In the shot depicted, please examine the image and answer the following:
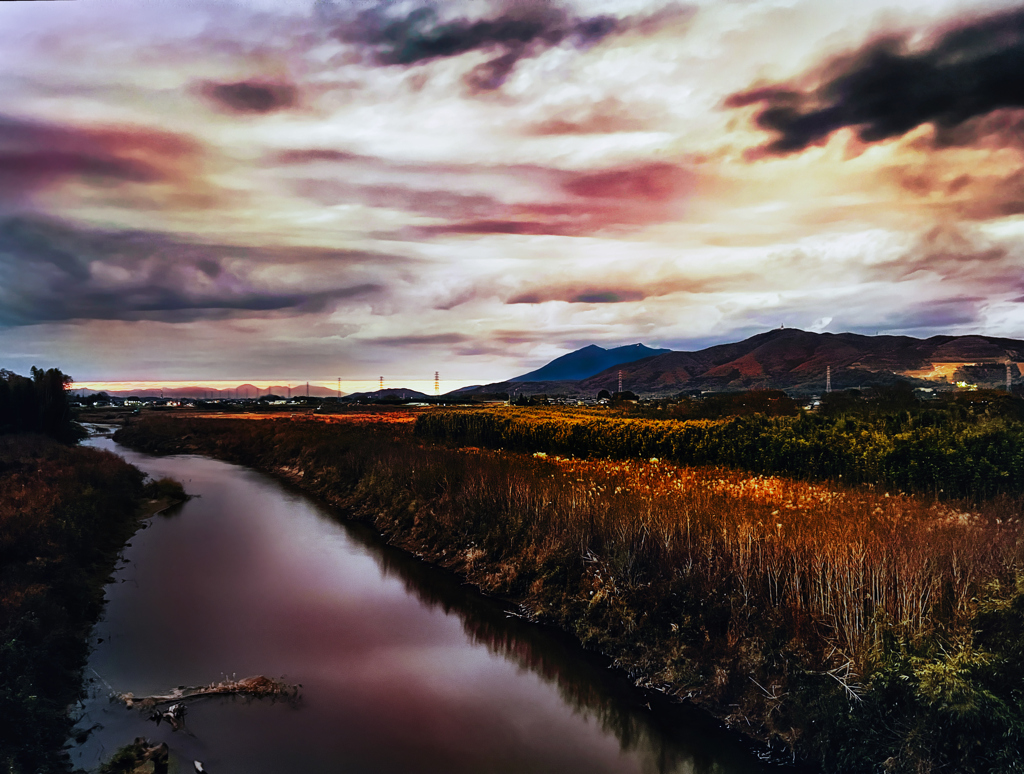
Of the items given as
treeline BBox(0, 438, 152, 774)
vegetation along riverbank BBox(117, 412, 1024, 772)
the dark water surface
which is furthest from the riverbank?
vegetation along riverbank BBox(117, 412, 1024, 772)

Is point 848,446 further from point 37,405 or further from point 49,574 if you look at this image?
point 37,405

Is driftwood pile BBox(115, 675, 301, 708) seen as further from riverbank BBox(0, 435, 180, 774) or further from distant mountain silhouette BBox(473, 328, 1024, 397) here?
distant mountain silhouette BBox(473, 328, 1024, 397)

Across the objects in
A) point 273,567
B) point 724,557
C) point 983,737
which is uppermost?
point 724,557

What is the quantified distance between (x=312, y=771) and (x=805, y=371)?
160703 mm

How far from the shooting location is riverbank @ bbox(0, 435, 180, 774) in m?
7.73

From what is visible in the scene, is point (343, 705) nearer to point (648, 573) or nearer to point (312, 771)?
point (312, 771)

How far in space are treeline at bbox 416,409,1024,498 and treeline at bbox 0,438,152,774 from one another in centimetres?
1708

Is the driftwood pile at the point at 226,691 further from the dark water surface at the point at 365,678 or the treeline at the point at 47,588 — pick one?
the treeline at the point at 47,588

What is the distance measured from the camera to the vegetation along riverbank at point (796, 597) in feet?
22.0

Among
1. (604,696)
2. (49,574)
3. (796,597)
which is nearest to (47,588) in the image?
(49,574)

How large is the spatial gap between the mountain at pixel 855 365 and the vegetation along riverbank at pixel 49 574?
→ 147 feet

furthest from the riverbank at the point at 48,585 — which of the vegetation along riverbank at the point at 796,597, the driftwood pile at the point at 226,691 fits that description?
the vegetation along riverbank at the point at 796,597

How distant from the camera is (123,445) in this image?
213 feet

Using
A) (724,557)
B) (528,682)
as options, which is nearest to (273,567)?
(528,682)
